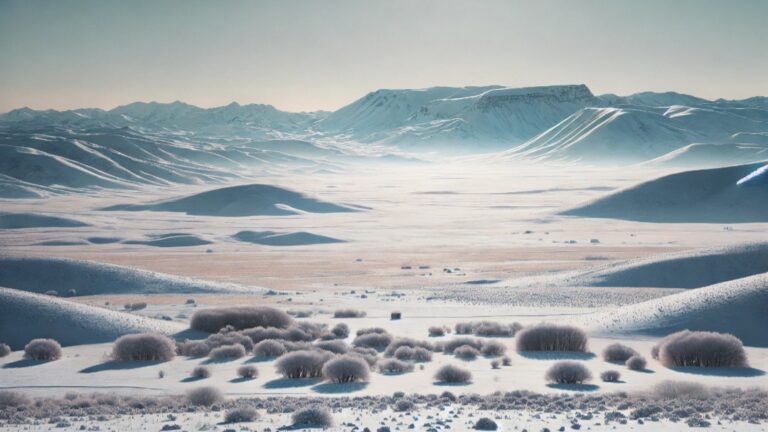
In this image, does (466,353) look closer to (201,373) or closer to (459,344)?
(459,344)

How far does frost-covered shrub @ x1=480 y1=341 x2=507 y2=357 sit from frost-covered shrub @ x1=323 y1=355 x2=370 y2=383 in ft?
15.3

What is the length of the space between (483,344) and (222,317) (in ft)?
26.3

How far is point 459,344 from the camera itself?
24234 mm

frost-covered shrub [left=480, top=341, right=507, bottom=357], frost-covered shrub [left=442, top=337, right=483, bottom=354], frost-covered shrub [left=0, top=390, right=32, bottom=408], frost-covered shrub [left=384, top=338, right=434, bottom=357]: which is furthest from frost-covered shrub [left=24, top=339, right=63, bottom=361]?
frost-covered shrub [left=480, top=341, right=507, bottom=357]

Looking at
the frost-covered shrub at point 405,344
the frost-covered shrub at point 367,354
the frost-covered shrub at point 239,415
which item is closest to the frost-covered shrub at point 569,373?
the frost-covered shrub at point 367,354

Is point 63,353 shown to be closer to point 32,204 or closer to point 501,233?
point 501,233

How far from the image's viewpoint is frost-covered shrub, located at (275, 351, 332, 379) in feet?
65.8

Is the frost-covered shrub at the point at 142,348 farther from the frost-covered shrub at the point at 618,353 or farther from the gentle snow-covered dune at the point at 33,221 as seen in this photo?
the gentle snow-covered dune at the point at 33,221

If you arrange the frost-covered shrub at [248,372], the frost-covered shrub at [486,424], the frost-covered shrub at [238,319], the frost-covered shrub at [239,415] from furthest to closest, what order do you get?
the frost-covered shrub at [238,319]
the frost-covered shrub at [248,372]
the frost-covered shrub at [239,415]
the frost-covered shrub at [486,424]

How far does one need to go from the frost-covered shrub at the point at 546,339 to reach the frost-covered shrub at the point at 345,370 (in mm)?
6014

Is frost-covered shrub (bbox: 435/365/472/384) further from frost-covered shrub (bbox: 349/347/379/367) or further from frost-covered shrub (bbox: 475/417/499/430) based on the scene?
frost-covered shrub (bbox: 475/417/499/430)

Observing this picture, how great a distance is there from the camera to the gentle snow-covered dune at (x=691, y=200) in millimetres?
82000

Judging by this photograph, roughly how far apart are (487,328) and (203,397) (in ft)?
40.1

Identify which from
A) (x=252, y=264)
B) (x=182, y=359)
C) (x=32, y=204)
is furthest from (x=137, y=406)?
(x=32, y=204)
